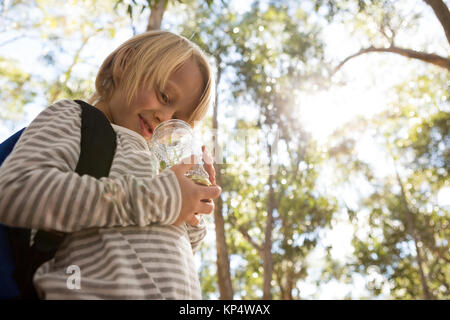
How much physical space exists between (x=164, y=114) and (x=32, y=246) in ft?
2.01

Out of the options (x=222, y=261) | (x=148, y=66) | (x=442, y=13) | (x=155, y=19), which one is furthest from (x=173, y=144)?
(x=222, y=261)

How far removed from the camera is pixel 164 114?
4.35 ft

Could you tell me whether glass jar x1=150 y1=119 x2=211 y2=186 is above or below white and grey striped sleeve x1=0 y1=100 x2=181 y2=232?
above

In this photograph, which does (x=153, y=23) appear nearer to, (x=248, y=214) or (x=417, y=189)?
(x=248, y=214)

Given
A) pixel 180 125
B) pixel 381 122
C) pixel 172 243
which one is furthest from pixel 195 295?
pixel 381 122

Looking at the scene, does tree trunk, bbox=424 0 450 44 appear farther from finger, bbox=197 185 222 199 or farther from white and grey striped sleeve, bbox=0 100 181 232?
white and grey striped sleeve, bbox=0 100 181 232

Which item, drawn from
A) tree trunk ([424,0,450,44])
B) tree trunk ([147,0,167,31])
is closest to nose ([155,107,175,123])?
tree trunk ([424,0,450,44])

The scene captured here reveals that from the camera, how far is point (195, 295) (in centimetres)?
100

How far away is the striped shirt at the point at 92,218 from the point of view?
822 mm

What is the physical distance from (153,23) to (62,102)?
4.15 m

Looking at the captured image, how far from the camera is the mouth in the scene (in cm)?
132

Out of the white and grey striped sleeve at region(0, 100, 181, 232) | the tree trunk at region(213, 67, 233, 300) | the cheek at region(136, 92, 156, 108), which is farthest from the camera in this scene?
the tree trunk at region(213, 67, 233, 300)

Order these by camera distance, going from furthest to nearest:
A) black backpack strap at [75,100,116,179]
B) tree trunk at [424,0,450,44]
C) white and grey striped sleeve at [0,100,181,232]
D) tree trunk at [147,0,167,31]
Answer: tree trunk at [147,0,167,31], tree trunk at [424,0,450,44], black backpack strap at [75,100,116,179], white and grey striped sleeve at [0,100,181,232]

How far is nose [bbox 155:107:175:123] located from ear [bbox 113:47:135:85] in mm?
214
